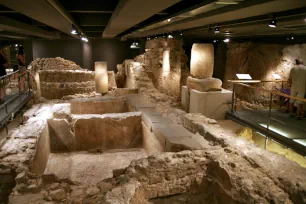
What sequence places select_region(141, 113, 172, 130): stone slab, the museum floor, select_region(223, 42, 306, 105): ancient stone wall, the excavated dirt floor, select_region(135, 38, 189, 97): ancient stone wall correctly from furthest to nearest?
select_region(223, 42, 306, 105): ancient stone wall, select_region(135, 38, 189, 97): ancient stone wall, select_region(141, 113, 172, 130): stone slab, the excavated dirt floor, the museum floor

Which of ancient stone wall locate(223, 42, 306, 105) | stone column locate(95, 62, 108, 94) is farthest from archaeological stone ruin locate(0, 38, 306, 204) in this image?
ancient stone wall locate(223, 42, 306, 105)

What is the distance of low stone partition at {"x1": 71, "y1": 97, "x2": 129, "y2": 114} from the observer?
8.41 m

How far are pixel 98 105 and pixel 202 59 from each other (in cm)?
373

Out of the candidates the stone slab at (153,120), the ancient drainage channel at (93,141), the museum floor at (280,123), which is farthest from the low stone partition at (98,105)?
the museum floor at (280,123)

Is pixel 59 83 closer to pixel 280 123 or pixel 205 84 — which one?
pixel 205 84

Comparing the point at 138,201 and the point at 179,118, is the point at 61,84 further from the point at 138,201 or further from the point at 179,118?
the point at 138,201

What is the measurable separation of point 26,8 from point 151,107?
4415 millimetres

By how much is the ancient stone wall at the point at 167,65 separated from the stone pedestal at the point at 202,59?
2775mm

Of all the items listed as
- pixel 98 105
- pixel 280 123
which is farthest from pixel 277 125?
pixel 98 105

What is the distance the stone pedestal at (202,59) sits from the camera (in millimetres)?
7047

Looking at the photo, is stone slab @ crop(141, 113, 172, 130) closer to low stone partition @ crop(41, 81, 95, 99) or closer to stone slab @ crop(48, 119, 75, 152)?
stone slab @ crop(48, 119, 75, 152)

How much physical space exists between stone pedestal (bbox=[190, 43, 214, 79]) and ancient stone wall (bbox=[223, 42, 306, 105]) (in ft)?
16.5

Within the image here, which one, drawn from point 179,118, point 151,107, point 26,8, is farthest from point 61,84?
point 26,8

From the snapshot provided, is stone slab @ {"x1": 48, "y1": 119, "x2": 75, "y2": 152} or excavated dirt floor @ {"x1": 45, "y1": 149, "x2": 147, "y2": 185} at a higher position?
stone slab @ {"x1": 48, "y1": 119, "x2": 75, "y2": 152}
